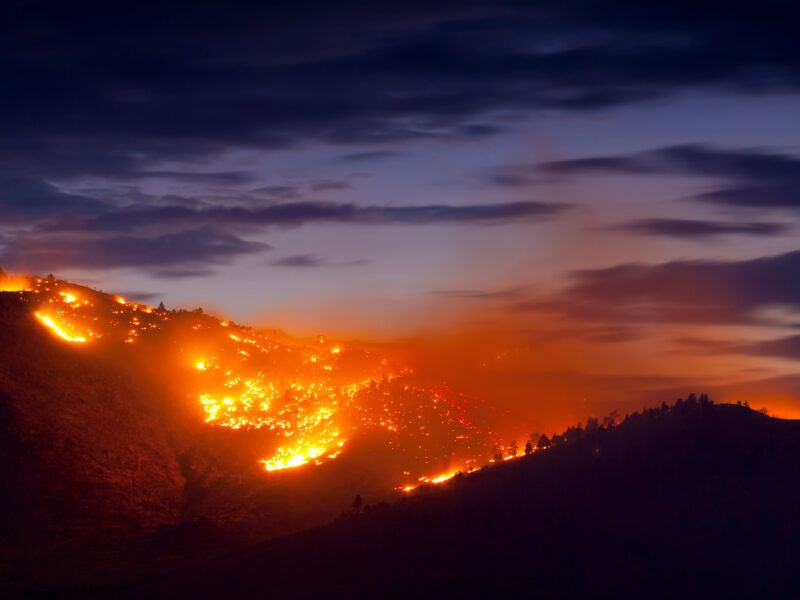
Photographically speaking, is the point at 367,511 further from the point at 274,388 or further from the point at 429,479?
the point at 274,388

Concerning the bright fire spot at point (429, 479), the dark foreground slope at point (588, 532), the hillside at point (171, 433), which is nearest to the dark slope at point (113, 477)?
the hillside at point (171, 433)

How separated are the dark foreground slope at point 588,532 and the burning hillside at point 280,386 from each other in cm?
2438

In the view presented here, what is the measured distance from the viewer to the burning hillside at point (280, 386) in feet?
336

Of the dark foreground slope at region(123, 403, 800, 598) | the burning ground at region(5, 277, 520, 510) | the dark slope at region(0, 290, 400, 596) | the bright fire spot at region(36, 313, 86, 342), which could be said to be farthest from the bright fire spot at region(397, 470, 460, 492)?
the bright fire spot at region(36, 313, 86, 342)

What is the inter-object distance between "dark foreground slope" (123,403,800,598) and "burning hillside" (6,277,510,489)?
2438 cm

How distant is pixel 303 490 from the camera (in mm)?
93250

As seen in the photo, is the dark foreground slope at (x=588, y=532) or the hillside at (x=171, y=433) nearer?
the dark foreground slope at (x=588, y=532)

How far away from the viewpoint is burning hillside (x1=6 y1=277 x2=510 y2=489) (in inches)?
4038

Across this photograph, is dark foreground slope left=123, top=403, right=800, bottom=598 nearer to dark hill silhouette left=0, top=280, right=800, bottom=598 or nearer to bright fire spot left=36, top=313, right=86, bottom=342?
dark hill silhouette left=0, top=280, right=800, bottom=598

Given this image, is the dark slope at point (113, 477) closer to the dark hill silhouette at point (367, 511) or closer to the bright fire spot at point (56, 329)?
the dark hill silhouette at point (367, 511)

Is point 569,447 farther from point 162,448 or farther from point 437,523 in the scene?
point 162,448

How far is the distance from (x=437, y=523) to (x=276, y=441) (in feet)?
115

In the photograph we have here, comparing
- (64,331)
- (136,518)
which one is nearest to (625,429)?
(136,518)

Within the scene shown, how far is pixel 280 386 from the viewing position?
10925 cm
